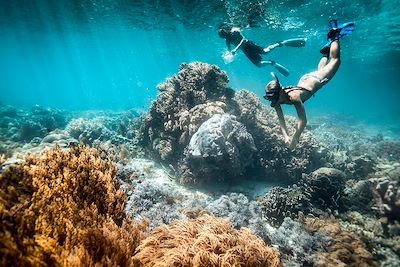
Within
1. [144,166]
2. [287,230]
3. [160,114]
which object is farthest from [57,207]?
[160,114]

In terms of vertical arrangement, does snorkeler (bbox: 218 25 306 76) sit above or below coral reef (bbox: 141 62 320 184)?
above

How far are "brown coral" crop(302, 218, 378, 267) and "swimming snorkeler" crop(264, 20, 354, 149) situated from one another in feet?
7.25

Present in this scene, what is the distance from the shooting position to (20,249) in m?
2.98

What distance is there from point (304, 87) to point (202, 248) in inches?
197

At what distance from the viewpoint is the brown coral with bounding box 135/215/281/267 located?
3732mm

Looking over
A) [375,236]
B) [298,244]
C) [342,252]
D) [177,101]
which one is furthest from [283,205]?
[177,101]

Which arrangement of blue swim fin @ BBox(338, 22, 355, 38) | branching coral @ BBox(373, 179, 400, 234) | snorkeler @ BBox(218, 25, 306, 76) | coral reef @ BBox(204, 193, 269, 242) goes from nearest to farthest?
coral reef @ BBox(204, 193, 269, 242), branching coral @ BBox(373, 179, 400, 234), blue swim fin @ BBox(338, 22, 355, 38), snorkeler @ BBox(218, 25, 306, 76)

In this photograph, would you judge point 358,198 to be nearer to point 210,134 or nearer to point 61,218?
point 210,134

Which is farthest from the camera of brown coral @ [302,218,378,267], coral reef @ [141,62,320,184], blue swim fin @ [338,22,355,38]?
coral reef @ [141,62,320,184]

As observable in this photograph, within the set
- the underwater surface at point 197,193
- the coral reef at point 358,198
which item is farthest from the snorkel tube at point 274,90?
the coral reef at point 358,198

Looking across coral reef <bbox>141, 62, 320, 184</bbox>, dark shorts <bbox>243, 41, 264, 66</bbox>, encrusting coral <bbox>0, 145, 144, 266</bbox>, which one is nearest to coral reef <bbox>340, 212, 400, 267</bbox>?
coral reef <bbox>141, 62, 320, 184</bbox>

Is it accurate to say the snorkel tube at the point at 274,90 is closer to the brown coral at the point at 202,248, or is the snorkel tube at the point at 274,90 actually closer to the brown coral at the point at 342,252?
the brown coral at the point at 202,248

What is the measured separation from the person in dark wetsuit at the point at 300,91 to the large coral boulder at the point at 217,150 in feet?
6.95

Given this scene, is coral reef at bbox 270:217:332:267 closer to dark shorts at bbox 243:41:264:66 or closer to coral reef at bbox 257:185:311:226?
coral reef at bbox 257:185:311:226
